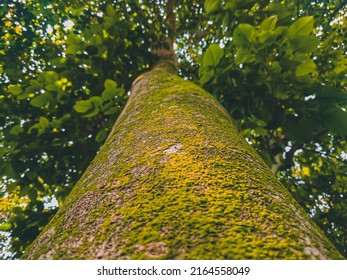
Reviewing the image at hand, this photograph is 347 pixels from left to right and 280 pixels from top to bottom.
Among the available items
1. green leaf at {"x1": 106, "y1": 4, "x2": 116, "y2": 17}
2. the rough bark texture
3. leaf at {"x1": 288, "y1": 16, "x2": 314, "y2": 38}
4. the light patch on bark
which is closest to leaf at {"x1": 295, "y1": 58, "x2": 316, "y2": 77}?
leaf at {"x1": 288, "y1": 16, "x2": 314, "y2": 38}

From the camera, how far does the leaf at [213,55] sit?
2.50 m

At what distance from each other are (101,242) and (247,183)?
46cm

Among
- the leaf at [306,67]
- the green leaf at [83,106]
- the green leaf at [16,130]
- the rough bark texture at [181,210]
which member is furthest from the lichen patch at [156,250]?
the green leaf at [16,130]

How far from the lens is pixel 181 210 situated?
0.71 metres

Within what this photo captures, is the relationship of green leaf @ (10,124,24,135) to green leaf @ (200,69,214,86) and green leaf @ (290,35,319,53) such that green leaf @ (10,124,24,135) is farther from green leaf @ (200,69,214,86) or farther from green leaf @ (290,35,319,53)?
green leaf @ (290,35,319,53)

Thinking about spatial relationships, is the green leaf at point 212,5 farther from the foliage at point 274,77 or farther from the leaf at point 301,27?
the leaf at point 301,27

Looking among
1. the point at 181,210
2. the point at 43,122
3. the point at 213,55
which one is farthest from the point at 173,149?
the point at 43,122

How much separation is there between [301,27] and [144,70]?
2483mm

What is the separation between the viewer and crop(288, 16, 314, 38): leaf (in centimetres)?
229

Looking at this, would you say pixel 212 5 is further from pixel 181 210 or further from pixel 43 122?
pixel 181 210

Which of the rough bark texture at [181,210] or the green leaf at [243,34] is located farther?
the green leaf at [243,34]

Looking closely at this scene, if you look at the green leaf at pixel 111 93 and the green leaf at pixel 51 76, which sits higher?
the green leaf at pixel 51 76

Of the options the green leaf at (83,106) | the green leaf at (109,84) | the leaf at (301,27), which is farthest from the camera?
the green leaf at (83,106)

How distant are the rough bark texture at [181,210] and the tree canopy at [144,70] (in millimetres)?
1721
